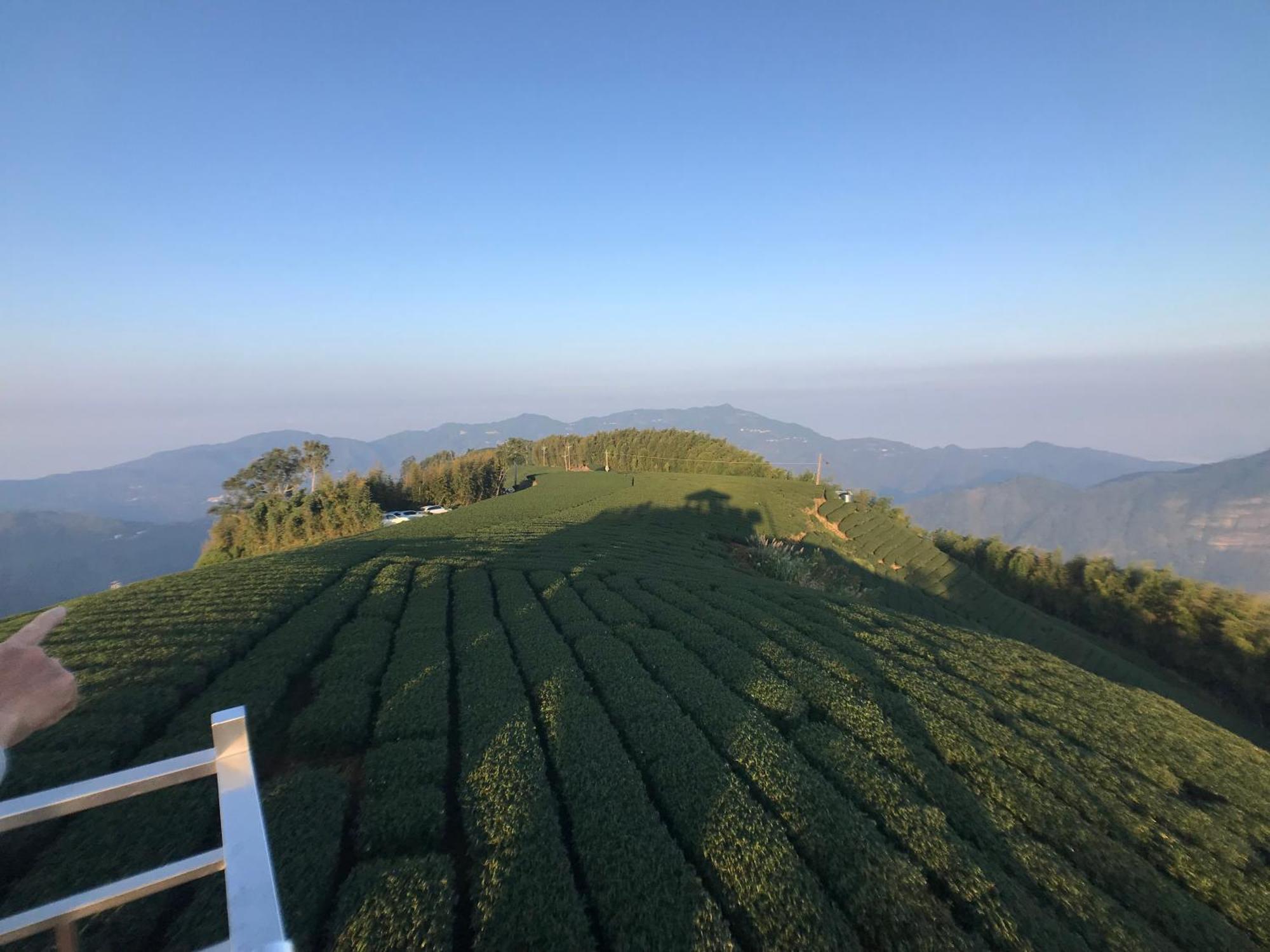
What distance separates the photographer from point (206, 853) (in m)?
1.36

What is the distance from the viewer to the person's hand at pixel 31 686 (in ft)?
5.83

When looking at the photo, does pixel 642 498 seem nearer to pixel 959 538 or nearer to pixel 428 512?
pixel 428 512

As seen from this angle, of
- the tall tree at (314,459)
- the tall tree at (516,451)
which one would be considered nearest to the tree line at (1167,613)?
the tall tree at (516,451)

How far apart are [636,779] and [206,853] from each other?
4.69m

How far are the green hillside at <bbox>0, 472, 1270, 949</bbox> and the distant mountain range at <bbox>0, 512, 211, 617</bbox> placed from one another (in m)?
167

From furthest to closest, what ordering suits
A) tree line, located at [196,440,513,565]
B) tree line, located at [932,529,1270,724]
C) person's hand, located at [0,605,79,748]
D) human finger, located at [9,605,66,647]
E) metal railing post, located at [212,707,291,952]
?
tree line, located at [196,440,513,565] → tree line, located at [932,529,1270,724] → human finger, located at [9,605,66,647] → person's hand, located at [0,605,79,748] → metal railing post, located at [212,707,291,952]

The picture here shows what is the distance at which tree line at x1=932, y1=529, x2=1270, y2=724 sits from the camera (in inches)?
867

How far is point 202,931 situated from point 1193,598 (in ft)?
118

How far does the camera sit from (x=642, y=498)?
37.0 m

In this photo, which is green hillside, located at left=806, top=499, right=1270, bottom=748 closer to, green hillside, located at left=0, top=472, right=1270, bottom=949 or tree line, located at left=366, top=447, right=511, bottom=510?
green hillside, located at left=0, top=472, right=1270, bottom=949

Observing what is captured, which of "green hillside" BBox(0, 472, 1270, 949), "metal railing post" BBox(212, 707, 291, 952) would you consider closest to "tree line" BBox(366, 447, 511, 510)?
"green hillside" BBox(0, 472, 1270, 949)

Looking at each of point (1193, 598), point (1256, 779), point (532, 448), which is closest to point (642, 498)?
point (1193, 598)

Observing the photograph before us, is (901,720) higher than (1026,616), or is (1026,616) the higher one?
(901,720)

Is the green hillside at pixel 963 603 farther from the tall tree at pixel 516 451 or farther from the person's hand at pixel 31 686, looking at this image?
the tall tree at pixel 516 451
